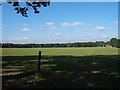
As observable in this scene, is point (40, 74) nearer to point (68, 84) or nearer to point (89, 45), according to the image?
point (68, 84)

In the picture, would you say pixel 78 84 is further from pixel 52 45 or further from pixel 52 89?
pixel 52 45

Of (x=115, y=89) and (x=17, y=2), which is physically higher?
(x=17, y=2)

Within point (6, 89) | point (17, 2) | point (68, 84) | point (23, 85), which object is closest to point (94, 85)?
point (68, 84)

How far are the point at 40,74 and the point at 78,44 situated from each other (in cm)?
7683

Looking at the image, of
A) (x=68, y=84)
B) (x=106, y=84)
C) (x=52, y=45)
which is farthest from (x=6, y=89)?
(x=52, y=45)

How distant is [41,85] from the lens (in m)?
5.91

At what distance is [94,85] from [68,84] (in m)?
0.90

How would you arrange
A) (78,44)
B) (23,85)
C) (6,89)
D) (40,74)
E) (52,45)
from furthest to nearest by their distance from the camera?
1. (78,44)
2. (52,45)
3. (40,74)
4. (23,85)
5. (6,89)

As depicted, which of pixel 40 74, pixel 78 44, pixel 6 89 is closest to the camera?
pixel 6 89

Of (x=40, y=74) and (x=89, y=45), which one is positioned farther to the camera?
(x=89, y=45)

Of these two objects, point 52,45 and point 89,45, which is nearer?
point 52,45

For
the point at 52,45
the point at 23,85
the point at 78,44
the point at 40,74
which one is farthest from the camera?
the point at 78,44

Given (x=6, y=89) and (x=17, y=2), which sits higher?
(x=17, y=2)

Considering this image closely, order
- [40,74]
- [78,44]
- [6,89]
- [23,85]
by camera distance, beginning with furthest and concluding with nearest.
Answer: [78,44], [40,74], [23,85], [6,89]
